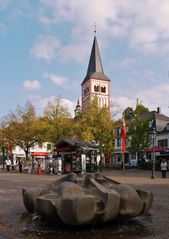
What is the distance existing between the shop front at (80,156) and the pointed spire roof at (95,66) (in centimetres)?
6951

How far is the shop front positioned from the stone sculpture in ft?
73.5

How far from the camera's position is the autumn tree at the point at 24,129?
49.8m

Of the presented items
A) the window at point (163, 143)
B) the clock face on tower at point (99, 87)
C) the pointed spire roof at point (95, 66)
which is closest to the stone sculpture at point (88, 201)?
the window at point (163, 143)

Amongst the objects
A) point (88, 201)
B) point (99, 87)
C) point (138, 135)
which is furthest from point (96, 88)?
point (88, 201)

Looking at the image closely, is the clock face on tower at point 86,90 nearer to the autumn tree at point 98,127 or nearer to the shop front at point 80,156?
the autumn tree at point 98,127

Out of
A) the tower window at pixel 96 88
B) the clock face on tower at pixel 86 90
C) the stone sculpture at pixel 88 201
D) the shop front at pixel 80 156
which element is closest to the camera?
the stone sculpture at pixel 88 201

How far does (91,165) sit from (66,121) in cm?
1484

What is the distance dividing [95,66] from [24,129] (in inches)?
2216

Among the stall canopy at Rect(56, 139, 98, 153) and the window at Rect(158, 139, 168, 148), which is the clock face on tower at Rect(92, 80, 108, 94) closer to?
the window at Rect(158, 139, 168, 148)

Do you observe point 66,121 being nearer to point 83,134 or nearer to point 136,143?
point 83,134

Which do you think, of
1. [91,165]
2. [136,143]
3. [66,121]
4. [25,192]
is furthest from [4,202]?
[136,143]

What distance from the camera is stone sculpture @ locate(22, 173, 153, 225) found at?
6602 mm

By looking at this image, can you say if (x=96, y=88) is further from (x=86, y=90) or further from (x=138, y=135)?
(x=138, y=135)

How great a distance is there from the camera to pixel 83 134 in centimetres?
4203
